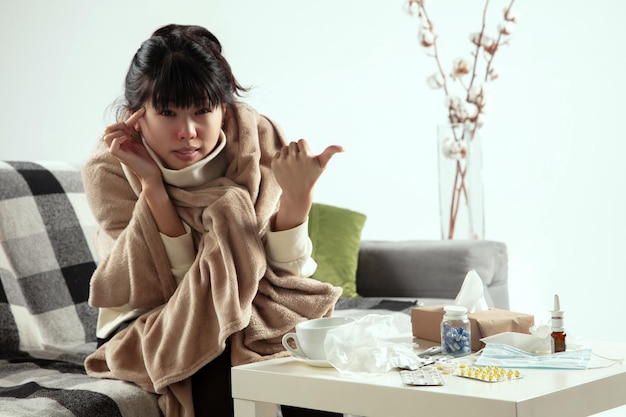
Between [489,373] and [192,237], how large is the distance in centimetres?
64

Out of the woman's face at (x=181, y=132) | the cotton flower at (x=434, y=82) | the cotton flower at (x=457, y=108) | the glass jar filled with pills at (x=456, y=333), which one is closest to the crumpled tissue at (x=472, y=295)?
the glass jar filled with pills at (x=456, y=333)

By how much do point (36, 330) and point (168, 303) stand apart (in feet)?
1.75

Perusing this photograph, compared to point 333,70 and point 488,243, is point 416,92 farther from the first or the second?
point 488,243

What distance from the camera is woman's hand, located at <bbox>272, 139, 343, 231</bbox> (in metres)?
1.32

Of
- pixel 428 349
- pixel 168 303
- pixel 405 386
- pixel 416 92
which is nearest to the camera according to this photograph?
pixel 405 386

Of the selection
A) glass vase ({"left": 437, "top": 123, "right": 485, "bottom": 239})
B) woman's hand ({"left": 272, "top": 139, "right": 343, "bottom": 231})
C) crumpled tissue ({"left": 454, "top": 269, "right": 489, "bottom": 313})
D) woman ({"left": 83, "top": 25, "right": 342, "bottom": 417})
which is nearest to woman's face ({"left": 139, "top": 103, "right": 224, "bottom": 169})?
woman ({"left": 83, "top": 25, "right": 342, "bottom": 417})

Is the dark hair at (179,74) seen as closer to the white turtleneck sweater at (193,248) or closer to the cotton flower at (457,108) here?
the white turtleneck sweater at (193,248)

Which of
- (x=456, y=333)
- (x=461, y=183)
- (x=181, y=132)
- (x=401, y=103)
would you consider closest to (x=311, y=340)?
(x=456, y=333)

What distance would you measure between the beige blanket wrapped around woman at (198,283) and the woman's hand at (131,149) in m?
0.04

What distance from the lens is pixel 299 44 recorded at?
3.35 meters

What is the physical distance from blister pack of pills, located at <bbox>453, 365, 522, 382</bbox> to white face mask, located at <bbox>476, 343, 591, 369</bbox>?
0.17ft

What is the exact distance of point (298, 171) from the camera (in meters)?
1.33

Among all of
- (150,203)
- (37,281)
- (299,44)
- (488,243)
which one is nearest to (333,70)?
(299,44)

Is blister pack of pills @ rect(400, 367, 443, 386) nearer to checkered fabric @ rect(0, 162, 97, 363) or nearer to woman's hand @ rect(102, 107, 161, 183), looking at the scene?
woman's hand @ rect(102, 107, 161, 183)
